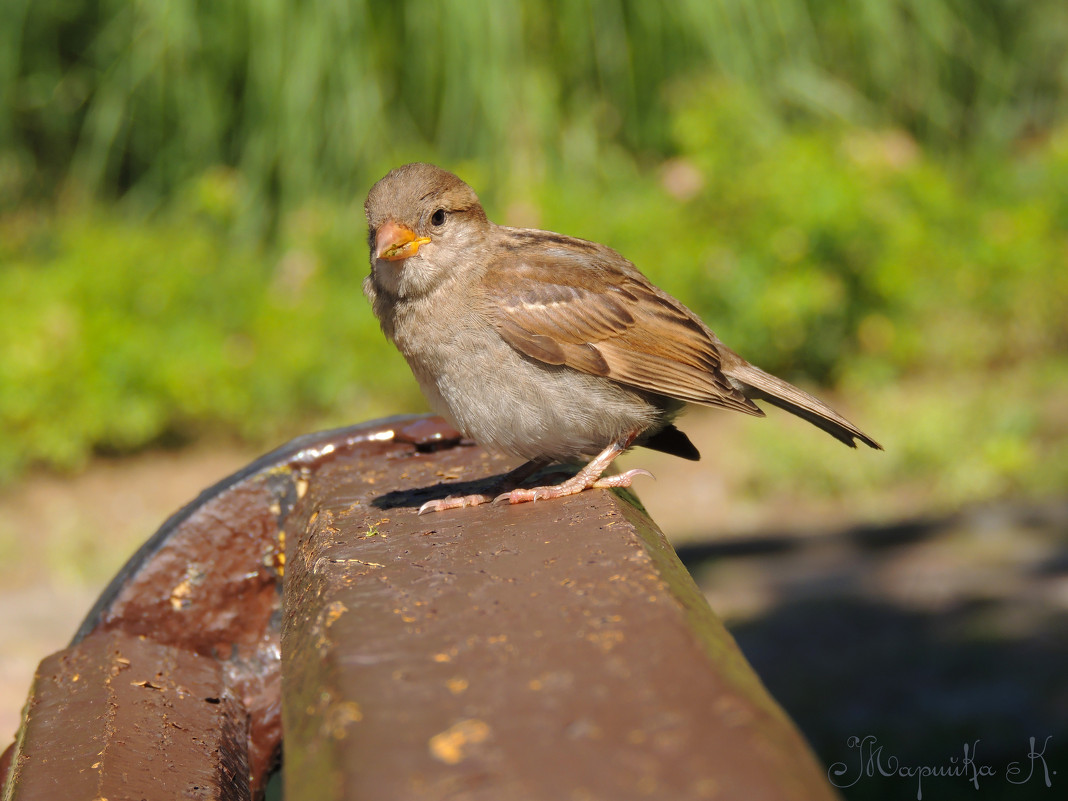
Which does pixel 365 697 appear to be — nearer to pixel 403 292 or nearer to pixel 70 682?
pixel 70 682

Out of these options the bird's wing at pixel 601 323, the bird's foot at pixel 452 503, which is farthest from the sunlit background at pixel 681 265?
the bird's foot at pixel 452 503

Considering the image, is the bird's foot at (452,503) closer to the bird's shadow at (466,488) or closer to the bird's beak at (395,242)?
the bird's shadow at (466,488)

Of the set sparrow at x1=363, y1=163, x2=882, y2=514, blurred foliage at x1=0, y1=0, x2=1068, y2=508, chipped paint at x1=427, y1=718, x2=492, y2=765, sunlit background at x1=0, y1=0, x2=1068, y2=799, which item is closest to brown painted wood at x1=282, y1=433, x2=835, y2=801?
chipped paint at x1=427, y1=718, x2=492, y2=765

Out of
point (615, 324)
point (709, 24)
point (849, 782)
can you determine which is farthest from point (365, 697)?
→ point (709, 24)

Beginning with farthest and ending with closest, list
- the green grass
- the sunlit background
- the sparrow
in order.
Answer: the green grass
the sunlit background
the sparrow

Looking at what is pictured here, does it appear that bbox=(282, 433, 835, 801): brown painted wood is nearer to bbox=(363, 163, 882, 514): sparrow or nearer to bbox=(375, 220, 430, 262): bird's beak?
bbox=(363, 163, 882, 514): sparrow

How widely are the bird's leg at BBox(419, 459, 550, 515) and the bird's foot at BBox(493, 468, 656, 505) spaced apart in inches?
1.9

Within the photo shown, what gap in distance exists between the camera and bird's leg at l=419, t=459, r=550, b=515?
210 cm

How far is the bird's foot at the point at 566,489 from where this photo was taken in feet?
7.59

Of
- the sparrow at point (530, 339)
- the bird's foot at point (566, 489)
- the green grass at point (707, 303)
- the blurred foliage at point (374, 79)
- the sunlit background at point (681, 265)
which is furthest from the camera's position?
the blurred foliage at point (374, 79)

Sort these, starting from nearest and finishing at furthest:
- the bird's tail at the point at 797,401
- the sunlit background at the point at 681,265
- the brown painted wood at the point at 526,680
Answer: the brown painted wood at the point at 526,680 < the bird's tail at the point at 797,401 < the sunlit background at the point at 681,265

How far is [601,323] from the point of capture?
3.30 metres

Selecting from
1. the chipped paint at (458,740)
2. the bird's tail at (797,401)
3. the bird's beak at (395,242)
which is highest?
the bird's beak at (395,242)

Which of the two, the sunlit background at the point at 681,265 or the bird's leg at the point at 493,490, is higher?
the sunlit background at the point at 681,265
